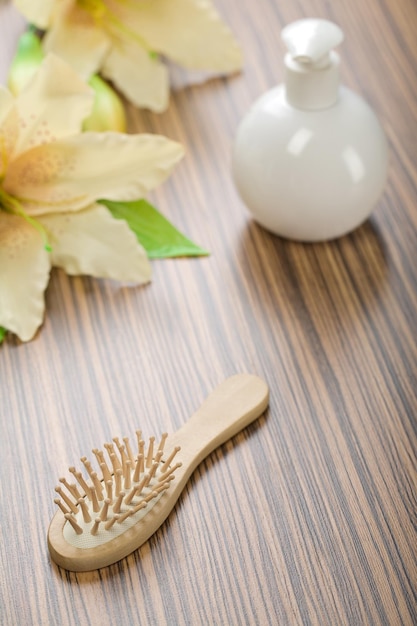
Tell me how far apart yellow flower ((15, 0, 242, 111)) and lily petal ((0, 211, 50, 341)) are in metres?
0.22

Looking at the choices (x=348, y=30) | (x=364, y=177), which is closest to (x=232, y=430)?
(x=364, y=177)

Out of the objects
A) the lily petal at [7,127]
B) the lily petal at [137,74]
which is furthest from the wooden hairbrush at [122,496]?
the lily petal at [137,74]

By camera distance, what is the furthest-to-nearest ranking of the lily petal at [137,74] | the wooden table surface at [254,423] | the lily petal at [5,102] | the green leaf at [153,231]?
the lily petal at [137,74] → the green leaf at [153,231] → the lily petal at [5,102] → the wooden table surface at [254,423]

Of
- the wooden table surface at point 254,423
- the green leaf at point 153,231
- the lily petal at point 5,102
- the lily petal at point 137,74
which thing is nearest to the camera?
the wooden table surface at point 254,423

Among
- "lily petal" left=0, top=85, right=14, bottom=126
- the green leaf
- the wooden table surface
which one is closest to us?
the wooden table surface

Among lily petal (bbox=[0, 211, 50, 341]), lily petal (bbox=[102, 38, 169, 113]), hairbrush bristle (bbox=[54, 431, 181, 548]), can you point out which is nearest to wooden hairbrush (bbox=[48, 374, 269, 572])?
hairbrush bristle (bbox=[54, 431, 181, 548])

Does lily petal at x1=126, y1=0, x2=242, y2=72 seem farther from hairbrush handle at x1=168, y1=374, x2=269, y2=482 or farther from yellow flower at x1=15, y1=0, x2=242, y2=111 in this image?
hairbrush handle at x1=168, y1=374, x2=269, y2=482

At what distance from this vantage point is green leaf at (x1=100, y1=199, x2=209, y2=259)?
868 millimetres

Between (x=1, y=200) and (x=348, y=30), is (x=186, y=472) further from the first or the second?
(x=348, y=30)

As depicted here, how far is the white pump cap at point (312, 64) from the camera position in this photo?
74 centimetres

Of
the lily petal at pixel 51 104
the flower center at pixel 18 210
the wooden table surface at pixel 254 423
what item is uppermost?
the lily petal at pixel 51 104

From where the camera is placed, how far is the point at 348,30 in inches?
42.2

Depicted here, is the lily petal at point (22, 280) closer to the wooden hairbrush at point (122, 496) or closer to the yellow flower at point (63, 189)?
the yellow flower at point (63, 189)

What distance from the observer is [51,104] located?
0.80m
